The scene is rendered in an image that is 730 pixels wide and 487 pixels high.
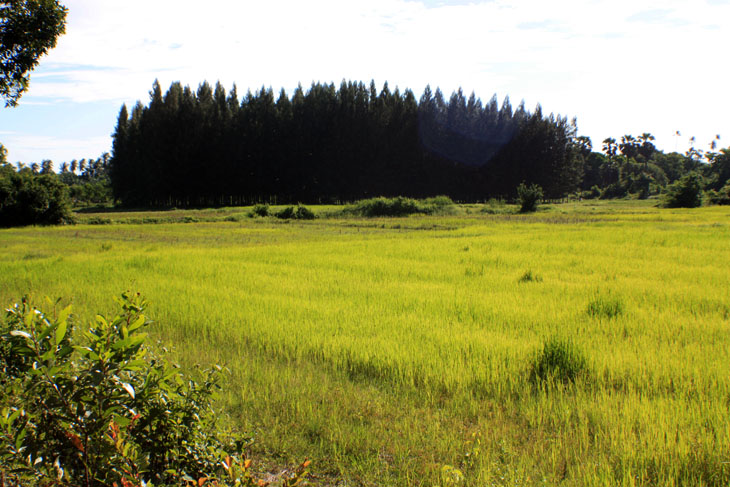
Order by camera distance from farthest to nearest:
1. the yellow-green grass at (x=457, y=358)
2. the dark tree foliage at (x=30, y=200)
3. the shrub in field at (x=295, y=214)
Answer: the shrub in field at (x=295, y=214) → the dark tree foliage at (x=30, y=200) → the yellow-green grass at (x=457, y=358)

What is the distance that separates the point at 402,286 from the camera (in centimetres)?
779

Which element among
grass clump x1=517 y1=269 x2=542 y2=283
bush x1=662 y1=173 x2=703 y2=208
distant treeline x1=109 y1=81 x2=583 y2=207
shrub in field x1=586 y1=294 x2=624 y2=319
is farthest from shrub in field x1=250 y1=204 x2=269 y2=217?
bush x1=662 y1=173 x2=703 y2=208

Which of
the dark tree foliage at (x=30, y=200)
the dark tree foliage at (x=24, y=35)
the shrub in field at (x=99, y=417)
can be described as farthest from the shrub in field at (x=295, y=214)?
the shrub in field at (x=99, y=417)

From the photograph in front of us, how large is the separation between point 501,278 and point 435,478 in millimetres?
6134

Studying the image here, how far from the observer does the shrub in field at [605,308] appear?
5711 millimetres

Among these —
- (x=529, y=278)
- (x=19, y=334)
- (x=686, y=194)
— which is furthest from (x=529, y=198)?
(x=19, y=334)

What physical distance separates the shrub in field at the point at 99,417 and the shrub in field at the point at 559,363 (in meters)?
2.91

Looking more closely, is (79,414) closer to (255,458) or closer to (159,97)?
(255,458)

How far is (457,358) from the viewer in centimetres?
436

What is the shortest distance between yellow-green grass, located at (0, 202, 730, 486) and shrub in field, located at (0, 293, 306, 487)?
116 cm

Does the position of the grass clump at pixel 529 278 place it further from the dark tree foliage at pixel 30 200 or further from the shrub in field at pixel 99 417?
the dark tree foliage at pixel 30 200

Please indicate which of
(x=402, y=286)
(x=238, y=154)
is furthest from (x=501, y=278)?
(x=238, y=154)

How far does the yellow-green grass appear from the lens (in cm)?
283

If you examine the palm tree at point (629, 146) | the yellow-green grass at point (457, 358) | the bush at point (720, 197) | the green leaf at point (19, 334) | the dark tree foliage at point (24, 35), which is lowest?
the yellow-green grass at point (457, 358)
